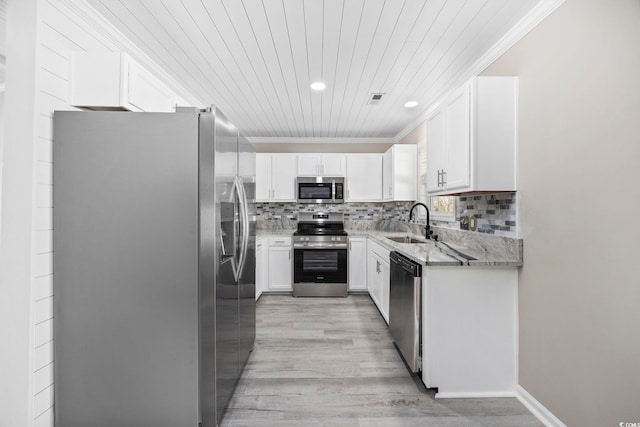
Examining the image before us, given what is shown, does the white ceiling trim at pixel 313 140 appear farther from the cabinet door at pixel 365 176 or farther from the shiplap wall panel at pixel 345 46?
the shiplap wall panel at pixel 345 46

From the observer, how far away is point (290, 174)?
485 cm

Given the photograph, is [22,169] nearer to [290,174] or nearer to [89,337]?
[89,337]

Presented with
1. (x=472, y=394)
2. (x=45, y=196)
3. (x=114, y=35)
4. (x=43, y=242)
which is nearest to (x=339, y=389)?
(x=472, y=394)

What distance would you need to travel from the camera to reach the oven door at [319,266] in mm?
4398

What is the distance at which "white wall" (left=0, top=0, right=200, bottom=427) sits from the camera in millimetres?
1479

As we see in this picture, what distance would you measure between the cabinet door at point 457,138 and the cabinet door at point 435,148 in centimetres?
10

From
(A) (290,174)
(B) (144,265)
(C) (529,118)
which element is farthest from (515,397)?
(A) (290,174)

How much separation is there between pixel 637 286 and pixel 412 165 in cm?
308

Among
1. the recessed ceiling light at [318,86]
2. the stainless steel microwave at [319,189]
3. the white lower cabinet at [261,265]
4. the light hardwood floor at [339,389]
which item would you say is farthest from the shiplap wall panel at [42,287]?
the stainless steel microwave at [319,189]

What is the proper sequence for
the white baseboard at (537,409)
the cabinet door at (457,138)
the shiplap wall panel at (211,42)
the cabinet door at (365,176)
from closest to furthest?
1. the white baseboard at (537,409)
2. the shiplap wall panel at (211,42)
3. the cabinet door at (457,138)
4. the cabinet door at (365,176)

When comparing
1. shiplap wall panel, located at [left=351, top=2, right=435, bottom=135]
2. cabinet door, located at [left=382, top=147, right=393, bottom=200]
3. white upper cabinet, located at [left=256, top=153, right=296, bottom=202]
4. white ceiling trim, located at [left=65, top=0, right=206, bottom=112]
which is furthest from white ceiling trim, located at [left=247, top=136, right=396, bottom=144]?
white ceiling trim, located at [left=65, top=0, right=206, bottom=112]

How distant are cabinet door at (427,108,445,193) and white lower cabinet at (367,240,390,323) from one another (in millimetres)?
923

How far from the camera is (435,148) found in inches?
103

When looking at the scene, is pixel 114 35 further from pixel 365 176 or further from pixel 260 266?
pixel 365 176
